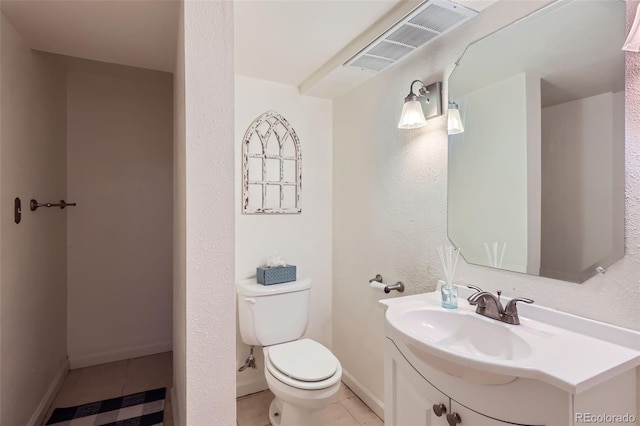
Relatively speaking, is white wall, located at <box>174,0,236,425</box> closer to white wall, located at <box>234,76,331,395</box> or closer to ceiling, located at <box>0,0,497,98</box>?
ceiling, located at <box>0,0,497,98</box>

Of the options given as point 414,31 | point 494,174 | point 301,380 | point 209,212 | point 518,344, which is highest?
point 414,31

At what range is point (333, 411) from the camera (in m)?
2.02

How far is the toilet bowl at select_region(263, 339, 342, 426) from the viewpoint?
155 centimetres

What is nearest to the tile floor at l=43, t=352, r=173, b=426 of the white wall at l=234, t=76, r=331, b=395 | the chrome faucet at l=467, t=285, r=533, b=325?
the white wall at l=234, t=76, r=331, b=395

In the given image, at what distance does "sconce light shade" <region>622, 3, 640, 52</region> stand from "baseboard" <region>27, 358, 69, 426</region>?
291 cm

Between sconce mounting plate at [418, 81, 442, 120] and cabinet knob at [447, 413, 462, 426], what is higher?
sconce mounting plate at [418, 81, 442, 120]

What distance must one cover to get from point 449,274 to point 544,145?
2.02 feet

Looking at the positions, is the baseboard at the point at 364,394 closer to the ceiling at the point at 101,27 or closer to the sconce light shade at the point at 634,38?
the sconce light shade at the point at 634,38

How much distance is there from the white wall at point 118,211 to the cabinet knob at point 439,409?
91.9 inches

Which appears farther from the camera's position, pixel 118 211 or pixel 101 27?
pixel 118 211

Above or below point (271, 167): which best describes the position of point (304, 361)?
below

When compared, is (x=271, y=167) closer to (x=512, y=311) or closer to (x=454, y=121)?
(x=454, y=121)

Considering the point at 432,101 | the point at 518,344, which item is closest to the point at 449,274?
the point at 518,344

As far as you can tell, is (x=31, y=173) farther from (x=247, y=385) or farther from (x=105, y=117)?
(x=247, y=385)
